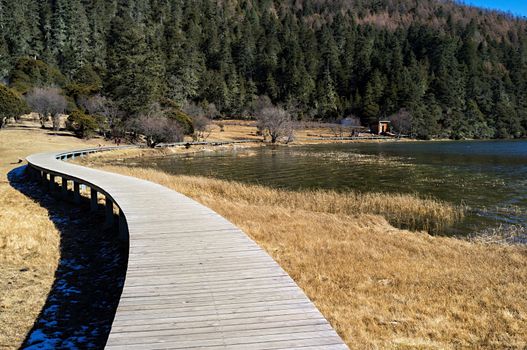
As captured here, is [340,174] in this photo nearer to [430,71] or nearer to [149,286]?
[149,286]

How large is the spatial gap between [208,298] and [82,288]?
4.65m

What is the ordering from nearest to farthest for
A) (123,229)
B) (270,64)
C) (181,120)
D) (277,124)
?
(123,229) → (181,120) → (277,124) → (270,64)

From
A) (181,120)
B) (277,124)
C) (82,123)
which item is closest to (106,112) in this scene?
(82,123)

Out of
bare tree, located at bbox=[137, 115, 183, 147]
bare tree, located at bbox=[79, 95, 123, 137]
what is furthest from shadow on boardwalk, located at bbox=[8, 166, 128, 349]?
bare tree, located at bbox=[79, 95, 123, 137]

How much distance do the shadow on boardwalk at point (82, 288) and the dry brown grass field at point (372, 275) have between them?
1.00 feet

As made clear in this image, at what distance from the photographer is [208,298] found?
607cm

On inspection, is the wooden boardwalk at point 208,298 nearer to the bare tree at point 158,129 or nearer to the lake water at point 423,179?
the lake water at point 423,179

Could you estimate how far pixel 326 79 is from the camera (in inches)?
5192

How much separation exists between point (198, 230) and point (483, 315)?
20.6 ft

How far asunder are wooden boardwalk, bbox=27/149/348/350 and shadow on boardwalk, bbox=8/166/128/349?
4.12 ft

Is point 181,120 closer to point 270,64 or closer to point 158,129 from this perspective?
point 158,129

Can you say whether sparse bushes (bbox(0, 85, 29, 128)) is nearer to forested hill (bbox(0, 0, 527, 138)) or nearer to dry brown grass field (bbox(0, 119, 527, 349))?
forested hill (bbox(0, 0, 527, 138))

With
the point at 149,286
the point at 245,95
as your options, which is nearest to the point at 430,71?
the point at 245,95

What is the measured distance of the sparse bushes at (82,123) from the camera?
177ft
